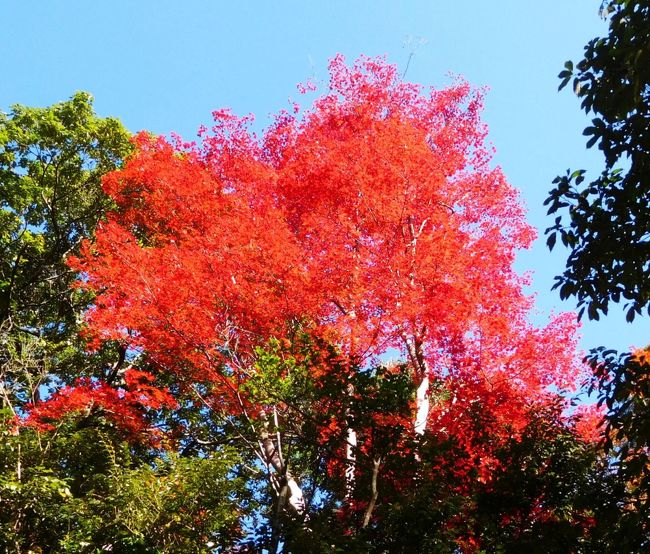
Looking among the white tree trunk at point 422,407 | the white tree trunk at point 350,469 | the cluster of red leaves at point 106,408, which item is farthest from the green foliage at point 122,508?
the white tree trunk at point 422,407

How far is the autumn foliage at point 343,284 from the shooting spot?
11016 millimetres

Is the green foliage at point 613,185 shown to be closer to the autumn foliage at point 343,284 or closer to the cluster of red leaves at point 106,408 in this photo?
the autumn foliage at point 343,284

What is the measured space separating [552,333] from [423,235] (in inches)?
150

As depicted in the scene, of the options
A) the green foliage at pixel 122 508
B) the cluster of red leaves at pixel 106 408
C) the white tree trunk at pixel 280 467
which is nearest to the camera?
the green foliage at pixel 122 508

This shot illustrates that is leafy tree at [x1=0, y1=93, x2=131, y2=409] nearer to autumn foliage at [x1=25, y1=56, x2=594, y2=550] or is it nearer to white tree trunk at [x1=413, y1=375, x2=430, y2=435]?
autumn foliage at [x1=25, y1=56, x2=594, y2=550]

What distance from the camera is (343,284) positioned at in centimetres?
1382

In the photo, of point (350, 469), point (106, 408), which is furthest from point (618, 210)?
point (106, 408)

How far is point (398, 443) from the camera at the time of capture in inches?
383

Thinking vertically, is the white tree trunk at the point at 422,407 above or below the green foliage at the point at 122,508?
above

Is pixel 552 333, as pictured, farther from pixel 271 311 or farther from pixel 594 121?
pixel 594 121

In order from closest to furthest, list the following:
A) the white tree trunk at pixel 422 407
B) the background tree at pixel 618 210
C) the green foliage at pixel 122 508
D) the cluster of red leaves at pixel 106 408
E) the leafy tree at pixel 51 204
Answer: the background tree at pixel 618 210 → the green foliage at pixel 122 508 → the white tree trunk at pixel 422 407 → the cluster of red leaves at pixel 106 408 → the leafy tree at pixel 51 204

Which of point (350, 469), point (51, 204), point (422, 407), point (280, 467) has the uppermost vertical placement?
point (51, 204)

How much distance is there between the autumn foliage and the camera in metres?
11.0

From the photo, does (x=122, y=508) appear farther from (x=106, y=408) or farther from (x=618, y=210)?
(x=618, y=210)
